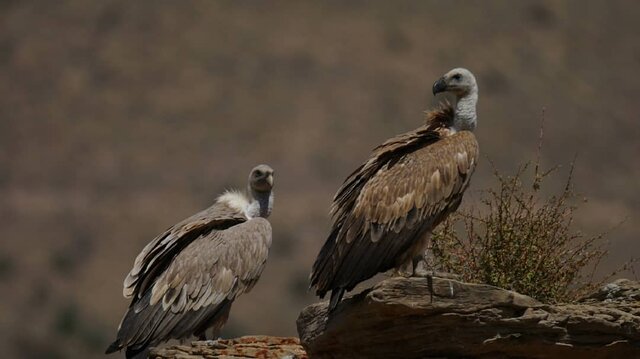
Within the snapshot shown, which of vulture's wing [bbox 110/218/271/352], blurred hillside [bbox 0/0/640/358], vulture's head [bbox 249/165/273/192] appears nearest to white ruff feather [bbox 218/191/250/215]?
vulture's head [bbox 249/165/273/192]

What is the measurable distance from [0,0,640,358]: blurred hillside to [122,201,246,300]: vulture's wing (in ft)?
118

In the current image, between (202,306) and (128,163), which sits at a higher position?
(128,163)

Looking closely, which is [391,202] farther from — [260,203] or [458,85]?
[260,203]

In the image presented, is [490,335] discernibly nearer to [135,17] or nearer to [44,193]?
[44,193]

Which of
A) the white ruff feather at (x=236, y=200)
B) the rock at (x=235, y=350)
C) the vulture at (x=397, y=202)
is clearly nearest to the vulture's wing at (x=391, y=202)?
the vulture at (x=397, y=202)

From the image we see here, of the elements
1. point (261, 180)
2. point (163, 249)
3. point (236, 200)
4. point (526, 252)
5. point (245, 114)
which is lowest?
point (526, 252)

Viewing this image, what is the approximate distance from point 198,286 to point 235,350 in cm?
131

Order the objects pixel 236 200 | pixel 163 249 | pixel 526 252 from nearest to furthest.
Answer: pixel 526 252 < pixel 163 249 < pixel 236 200

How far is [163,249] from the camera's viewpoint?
43.9ft

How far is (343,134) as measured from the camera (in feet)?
198

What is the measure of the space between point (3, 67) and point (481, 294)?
197ft

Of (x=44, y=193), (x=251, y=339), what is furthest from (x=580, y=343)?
Result: (x=44, y=193)

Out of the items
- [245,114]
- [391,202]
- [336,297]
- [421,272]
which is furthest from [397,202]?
[245,114]

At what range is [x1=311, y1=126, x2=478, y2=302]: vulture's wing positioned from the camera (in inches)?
430
